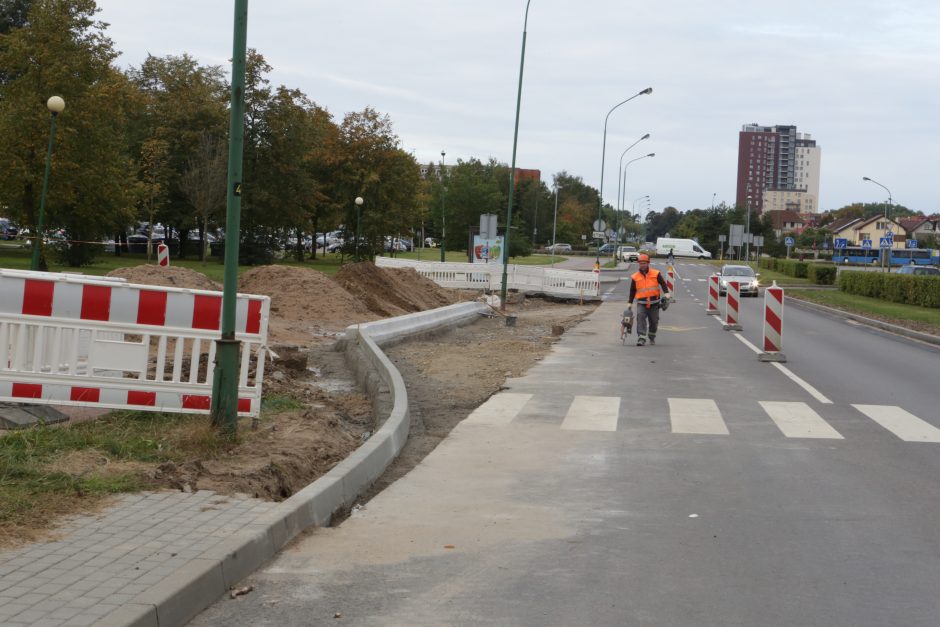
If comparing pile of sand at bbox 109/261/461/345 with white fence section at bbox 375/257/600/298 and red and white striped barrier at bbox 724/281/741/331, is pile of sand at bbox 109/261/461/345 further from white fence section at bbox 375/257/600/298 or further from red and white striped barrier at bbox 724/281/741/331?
red and white striped barrier at bbox 724/281/741/331

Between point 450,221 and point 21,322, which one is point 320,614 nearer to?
point 21,322

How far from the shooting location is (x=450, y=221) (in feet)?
295

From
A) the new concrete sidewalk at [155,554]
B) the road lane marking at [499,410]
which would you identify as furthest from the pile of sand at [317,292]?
the new concrete sidewalk at [155,554]

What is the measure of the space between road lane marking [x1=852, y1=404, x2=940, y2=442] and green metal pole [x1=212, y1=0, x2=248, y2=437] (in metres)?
6.40

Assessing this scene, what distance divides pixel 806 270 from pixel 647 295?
176ft

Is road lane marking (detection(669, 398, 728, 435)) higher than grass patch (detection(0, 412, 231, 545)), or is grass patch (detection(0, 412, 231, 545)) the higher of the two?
road lane marking (detection(669, 398, 728, 435))

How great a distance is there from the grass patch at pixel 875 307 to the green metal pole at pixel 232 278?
2316 centimetres

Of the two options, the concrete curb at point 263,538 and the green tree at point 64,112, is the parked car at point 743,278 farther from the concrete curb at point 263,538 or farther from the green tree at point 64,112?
the concrete curb at point 263,538

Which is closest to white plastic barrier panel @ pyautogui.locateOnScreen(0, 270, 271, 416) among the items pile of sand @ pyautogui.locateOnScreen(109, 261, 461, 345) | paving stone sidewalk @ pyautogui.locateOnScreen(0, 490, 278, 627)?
paving stone sidewalk @ pyautogui.locateOnScreen(0, 490, 278, 627)

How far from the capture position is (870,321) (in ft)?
102

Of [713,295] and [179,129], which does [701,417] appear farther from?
[179,129]

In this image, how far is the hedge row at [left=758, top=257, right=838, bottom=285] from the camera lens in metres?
63.0

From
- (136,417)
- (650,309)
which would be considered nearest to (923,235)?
(650,309)

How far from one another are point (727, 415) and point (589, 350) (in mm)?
7835
